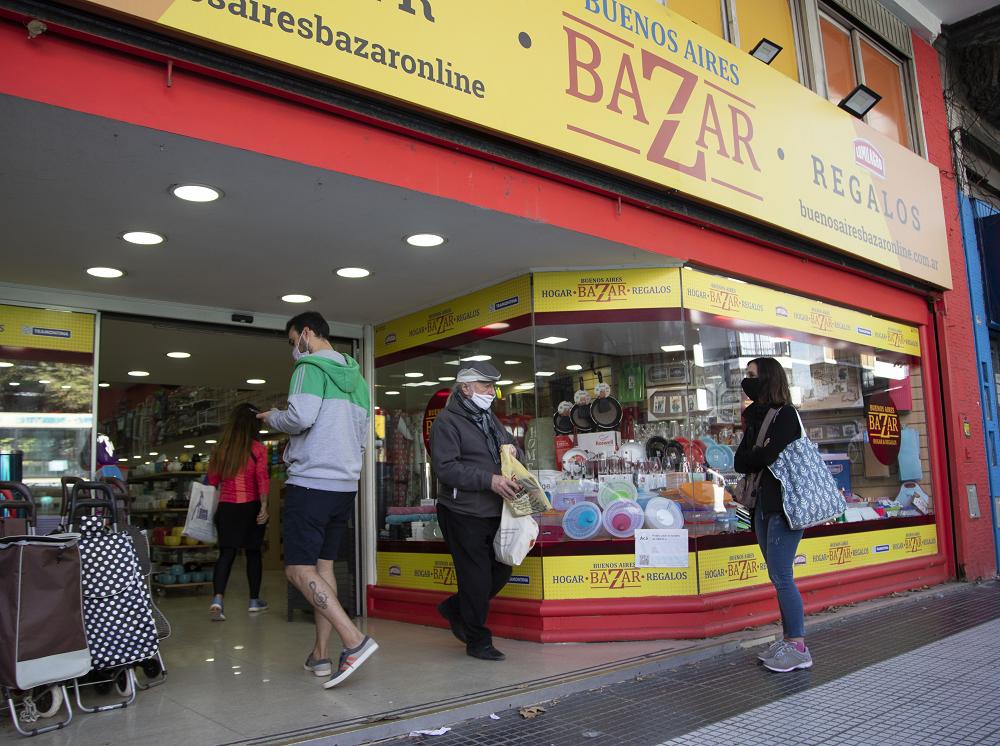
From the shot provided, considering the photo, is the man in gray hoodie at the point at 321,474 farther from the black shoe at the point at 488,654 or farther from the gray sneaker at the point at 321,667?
the black shoe at the point at 488,654

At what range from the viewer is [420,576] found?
612cm

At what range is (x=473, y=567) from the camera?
15.4 feet

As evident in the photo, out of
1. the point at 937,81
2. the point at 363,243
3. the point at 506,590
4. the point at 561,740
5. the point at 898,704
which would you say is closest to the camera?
the point at 561,740

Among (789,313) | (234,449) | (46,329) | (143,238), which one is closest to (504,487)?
(143,238)

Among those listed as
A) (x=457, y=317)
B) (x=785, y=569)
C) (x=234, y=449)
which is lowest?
(x=785, y=569)

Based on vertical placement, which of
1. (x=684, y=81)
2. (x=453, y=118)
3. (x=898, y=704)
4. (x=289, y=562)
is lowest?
(x=898, y=704)

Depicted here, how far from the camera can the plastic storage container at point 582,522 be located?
5.41m

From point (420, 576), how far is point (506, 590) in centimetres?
92

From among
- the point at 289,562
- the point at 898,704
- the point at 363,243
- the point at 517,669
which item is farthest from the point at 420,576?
the point at 898,704

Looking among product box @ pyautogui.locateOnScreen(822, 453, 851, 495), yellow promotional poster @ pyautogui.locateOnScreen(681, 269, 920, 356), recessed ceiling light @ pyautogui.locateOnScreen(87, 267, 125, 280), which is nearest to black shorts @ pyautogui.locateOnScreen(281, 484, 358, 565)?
recessed ceiling light @ pyautogui.locateOnScreen(87, 267, 125, 280)

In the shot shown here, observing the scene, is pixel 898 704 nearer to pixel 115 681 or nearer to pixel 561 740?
pixel 561 740

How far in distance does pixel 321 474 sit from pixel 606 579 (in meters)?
2.15

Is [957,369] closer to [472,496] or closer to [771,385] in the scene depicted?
[771,385]

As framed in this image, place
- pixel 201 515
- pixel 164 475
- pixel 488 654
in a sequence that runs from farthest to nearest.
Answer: pixel 164 475
pixel 201 515
pixel 488 654
